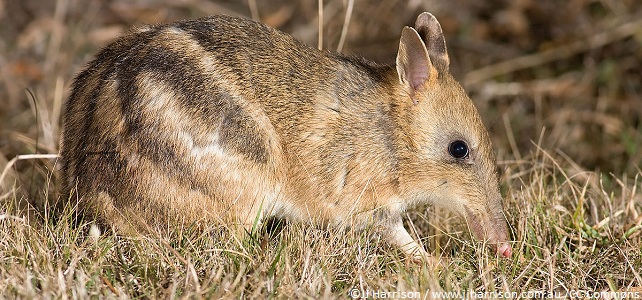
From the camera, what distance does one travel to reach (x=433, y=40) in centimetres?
458

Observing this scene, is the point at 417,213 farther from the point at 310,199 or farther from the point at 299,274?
the point at 299,274

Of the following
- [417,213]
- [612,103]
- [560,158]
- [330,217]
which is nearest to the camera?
[330,217]

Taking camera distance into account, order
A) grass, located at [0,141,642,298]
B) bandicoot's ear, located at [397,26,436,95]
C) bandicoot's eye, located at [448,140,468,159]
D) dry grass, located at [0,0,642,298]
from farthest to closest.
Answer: bandicoot's eye, located at [448,140,468,159]
bandicoot's ear, located at [397,26,436,95]
dry grass, located at [0,0,642,298]
grass, located at [0,141,642,298]

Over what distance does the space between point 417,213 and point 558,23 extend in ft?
14.3

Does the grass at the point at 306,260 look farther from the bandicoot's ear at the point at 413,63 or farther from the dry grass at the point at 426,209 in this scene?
the bandicoot's ear at the point at 413,63

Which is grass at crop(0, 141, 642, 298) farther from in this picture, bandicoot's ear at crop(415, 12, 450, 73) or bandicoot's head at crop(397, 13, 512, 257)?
bandicoot's ear at crop(415, 12, 450, 73)

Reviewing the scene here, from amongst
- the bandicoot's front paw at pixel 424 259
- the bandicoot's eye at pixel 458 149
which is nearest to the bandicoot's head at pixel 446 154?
the bandicoot's eye at pixel 458 149

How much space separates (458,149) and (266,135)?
1009mm

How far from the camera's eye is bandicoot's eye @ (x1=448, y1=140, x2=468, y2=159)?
177 inches

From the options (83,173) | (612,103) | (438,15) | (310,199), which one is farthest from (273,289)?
(438,15)

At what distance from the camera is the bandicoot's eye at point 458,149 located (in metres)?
4.50

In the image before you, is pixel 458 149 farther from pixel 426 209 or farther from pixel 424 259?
pixel 424 259

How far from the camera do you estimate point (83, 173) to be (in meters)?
4.25

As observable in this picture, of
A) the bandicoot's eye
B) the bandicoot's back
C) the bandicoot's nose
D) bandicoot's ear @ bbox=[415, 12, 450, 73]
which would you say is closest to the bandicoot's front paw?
the bandicoot's back
